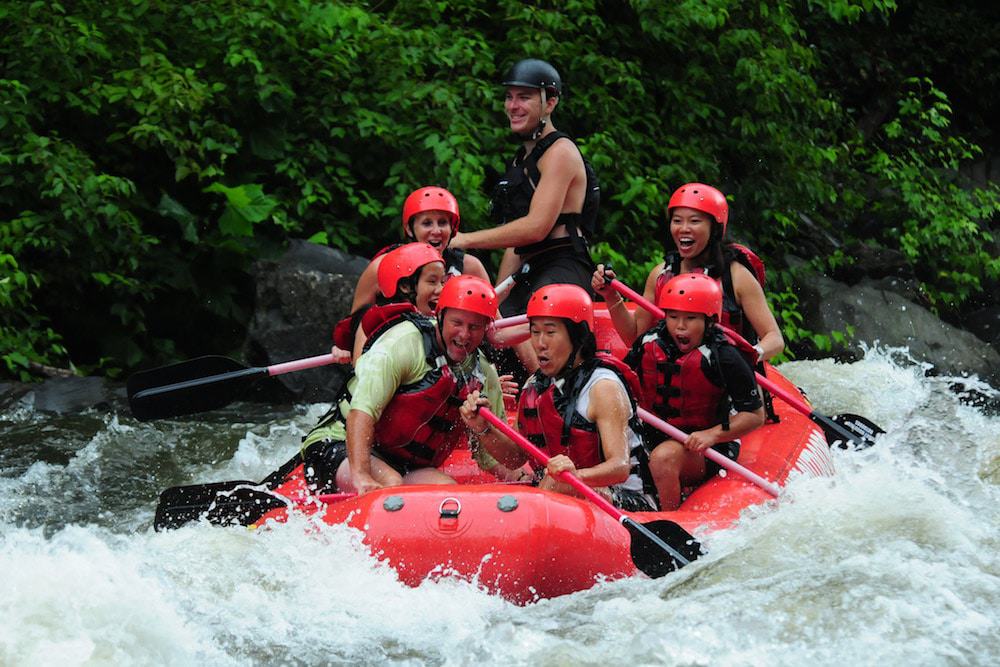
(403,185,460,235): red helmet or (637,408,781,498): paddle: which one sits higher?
(403,185,460,235): red helmet

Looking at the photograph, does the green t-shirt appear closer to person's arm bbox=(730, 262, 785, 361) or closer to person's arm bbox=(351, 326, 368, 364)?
person's arm bbox=(351, 326, 368, 364)

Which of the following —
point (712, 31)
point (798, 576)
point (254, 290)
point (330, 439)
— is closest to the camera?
point (798, 576)

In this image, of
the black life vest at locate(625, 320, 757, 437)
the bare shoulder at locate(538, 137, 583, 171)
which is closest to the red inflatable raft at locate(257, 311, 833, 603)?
the black life vest at locate(625, 320, 757, 437)

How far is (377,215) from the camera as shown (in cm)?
932

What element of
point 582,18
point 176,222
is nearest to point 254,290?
point 176,222

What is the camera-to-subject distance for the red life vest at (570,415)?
15.9ft

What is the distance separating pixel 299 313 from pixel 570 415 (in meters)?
4.23

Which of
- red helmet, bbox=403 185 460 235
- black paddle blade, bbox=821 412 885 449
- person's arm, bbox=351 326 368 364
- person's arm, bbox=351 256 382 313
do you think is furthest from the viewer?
black paddle blade, bbox=821 412 885 449

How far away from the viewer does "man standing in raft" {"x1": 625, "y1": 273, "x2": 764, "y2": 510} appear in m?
5.46

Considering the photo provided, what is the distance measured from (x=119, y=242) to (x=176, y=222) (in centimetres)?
76

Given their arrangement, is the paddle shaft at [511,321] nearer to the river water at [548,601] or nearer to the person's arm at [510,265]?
the person's arm at [510,265]

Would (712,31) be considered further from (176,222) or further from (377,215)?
(176,222)

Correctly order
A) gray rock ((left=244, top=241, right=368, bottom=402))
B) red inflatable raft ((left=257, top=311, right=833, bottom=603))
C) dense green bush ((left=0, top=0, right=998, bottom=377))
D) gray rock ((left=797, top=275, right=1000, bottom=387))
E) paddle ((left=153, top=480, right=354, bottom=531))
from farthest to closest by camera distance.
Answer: gray rock ((left=797, top=275, right=1000, bottom=387)), gray rock ((left=244, top=241, right=368, bottom=402)), dense green bush ((left=0, top=0, right=998, bottom=377)), paddle ((left=153, top=480, right=354, bottom=531)), red inflatable raft ((left=257, top=311, right=833, bottom=603))

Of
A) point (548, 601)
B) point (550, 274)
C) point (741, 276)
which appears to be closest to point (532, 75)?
point (550, 274)
